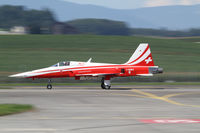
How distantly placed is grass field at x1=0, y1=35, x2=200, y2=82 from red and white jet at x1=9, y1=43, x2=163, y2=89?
17.4 metres

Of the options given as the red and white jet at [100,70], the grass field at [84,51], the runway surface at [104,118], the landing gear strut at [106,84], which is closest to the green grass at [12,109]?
the runway surface at [104,118]

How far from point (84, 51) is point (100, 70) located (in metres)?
36.6

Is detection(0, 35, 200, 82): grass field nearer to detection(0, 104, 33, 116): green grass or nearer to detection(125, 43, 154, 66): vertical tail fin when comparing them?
detection(125, 43, 154, 66): vertical tail fin

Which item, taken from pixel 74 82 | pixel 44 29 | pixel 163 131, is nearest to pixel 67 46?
pixel 74 82

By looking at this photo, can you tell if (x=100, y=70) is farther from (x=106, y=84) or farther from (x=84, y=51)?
(x=84, y=51)

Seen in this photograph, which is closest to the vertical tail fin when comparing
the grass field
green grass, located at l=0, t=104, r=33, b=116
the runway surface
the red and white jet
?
the red and white jet

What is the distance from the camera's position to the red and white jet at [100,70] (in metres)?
34.0

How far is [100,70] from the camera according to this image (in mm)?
34406

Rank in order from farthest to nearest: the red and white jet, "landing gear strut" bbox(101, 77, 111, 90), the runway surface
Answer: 1. "landing gear strut" bbox(101, 77, 111, 90)
2. the red and white jet
3. the runway surface

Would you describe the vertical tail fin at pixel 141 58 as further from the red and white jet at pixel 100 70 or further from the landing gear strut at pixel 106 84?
the landing gear strut at pixel 106 84

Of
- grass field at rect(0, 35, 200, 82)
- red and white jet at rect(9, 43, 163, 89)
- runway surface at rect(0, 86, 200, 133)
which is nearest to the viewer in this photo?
runway surface at rect(0, 86, 200, 133)

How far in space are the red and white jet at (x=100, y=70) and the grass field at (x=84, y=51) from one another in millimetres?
17430

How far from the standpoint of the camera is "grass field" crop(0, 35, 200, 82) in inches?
2296

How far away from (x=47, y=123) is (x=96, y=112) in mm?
3911
